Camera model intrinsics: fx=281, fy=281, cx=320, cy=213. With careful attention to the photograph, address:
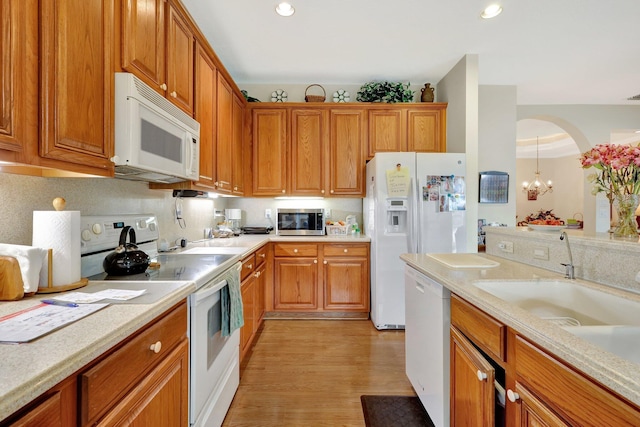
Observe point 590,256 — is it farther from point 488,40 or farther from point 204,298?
point 488,40

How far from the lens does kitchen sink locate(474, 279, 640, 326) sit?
107cm

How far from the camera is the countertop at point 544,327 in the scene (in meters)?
0.55

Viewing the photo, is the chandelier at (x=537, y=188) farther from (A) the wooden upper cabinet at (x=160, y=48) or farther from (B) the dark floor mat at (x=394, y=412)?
(A) the wooden upper cabinet at (x=160, y=48)

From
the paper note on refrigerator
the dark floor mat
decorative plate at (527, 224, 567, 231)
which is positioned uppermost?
the paper note on refrigerator

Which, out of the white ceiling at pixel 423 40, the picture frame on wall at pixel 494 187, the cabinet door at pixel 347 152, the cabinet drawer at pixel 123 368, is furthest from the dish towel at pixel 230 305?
the picture frame on wall at pixel 494 187

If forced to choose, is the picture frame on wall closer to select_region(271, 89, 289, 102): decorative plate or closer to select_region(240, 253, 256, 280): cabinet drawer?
select_region(271, 89, 289, 102): decorative plate

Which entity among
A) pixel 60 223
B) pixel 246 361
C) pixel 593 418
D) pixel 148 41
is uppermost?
pixel 148 41

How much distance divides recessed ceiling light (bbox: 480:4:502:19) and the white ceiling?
45 millimetres

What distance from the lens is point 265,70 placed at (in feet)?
10.6

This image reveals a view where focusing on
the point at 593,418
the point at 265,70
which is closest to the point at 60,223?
the point at 593,418

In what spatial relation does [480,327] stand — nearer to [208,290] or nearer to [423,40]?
[208,290]

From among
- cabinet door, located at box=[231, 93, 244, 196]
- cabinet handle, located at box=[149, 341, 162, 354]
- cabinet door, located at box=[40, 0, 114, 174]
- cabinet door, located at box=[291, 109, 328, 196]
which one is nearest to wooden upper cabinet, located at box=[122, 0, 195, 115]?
cabinet door, located at box=[40, 0, 114, 174]

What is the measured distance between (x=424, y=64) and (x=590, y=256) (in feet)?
8.47

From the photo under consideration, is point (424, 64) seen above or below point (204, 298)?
above
